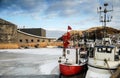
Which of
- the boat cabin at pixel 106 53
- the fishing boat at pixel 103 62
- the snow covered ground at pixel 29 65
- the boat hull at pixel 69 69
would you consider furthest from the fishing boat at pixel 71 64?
the boat cabin at pixel 106 53

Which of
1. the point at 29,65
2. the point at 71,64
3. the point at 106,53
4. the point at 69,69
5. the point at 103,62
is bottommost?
the point at 29,65

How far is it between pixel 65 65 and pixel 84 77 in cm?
197

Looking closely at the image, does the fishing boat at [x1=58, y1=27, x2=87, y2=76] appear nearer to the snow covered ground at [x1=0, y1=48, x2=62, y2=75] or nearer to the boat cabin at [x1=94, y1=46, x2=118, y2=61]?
the snow covered ground at [x1=0, y1=48, x2=62, y2=75]

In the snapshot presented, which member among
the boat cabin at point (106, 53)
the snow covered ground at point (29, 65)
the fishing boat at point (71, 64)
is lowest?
the snow covered ground at point (29, 65)

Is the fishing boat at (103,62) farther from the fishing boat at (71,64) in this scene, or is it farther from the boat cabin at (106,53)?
the fishing boat at (71,64)

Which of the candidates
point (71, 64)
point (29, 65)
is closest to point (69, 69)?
point (71, 64)

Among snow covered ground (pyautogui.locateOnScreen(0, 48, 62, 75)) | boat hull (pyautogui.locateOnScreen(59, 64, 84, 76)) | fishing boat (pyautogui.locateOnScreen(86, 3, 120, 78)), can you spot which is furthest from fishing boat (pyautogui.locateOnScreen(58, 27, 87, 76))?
snow covered ground (pyautogui.locateOnScreen(0, 48, 62, 75))

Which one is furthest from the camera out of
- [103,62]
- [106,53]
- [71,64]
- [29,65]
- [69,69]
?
[29,65]

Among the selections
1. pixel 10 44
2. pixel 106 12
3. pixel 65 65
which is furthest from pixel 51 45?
pixel 65 65

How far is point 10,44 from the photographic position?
35.4 meters

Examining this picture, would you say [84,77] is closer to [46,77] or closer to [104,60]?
[104,60]

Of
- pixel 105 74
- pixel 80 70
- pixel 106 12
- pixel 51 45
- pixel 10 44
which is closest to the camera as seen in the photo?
pixel 105 74

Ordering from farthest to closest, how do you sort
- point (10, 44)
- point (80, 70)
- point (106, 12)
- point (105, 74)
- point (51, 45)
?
point (51, 45) < point (10, 44) < point (106, 12) < point (80, 70) < point (105, 74)

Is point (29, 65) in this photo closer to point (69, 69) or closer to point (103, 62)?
point (69, 69)
